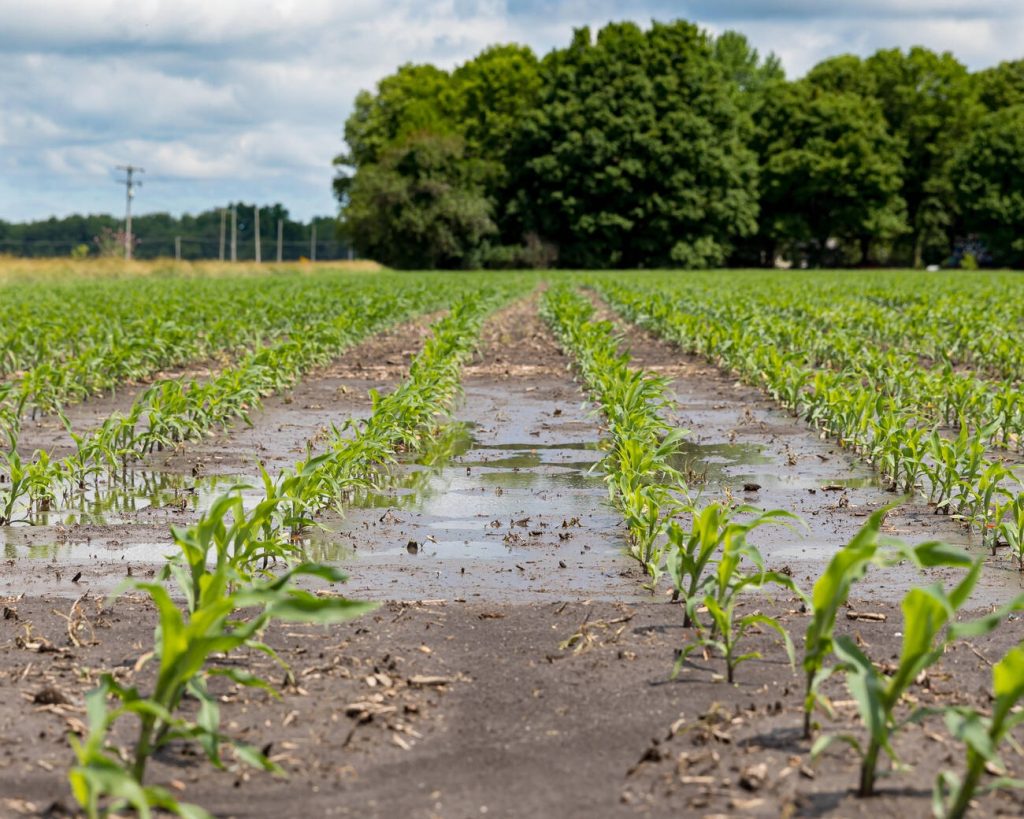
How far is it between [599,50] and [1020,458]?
62208mm

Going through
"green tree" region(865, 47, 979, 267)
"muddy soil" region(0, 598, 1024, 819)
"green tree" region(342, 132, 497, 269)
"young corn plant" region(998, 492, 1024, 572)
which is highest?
"green tree" region(865, 47, 979, 267)

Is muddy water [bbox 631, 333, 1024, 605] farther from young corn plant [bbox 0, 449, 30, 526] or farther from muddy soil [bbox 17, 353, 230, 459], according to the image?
muddy soil [bbox 17, 353, 230, 459]

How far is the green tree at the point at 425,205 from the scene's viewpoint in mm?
63656

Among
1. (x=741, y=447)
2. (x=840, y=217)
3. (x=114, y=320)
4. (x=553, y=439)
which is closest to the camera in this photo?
(x=741, y=447)

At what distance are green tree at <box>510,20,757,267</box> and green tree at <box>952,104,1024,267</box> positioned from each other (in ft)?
41.0

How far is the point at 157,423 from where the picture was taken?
8969mm

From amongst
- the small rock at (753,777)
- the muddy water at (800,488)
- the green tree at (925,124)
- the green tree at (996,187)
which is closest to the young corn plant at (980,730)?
the small rock at (753,777)

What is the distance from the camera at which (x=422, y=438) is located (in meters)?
10.3

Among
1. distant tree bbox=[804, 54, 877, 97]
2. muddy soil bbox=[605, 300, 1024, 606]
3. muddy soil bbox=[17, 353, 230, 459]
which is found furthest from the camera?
distant tree bbox=[804, 54, 877, 97]

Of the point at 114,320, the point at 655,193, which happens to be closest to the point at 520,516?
the point at 114,320

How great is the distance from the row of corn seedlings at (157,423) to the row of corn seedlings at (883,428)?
4839 mm

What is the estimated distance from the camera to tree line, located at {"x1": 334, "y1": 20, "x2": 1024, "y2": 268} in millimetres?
64375

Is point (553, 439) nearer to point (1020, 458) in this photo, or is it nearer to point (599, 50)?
point (1020, 458)

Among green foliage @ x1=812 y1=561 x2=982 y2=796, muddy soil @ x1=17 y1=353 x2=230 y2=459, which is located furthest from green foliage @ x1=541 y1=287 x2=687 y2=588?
muddy soil @ x1=17 y1=353 x2=230 y2=459
